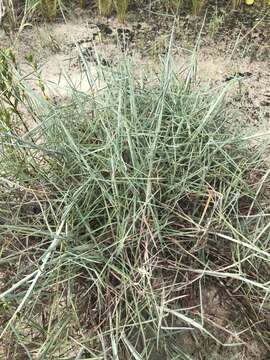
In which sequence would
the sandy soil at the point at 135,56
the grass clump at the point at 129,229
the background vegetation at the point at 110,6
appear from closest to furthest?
the grass clump at the point at 129,229, the sandy soil at the point at 135,56, the background vegetation at the point at 110,6

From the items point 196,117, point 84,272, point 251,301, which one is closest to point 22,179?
point 84,272

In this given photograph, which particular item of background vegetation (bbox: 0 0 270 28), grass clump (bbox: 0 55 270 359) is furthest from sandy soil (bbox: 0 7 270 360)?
grass clump (bbox: 0 55 270 359)

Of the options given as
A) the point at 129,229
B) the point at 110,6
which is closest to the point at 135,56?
the point at 110,6

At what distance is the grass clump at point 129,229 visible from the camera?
163cm

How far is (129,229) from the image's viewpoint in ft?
5.47

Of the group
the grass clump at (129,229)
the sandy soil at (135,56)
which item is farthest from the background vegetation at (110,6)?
the grass clump at (129,229)

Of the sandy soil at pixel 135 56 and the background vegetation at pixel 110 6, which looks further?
the background vegetation at pixel 110 6

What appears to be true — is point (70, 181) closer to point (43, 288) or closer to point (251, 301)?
point (43, 288)

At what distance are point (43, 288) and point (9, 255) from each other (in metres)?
0.17

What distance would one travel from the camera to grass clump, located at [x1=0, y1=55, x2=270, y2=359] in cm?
163

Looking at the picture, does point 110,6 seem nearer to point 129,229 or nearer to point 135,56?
point 135,56

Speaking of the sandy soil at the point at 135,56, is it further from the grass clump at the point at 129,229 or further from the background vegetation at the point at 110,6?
the grass clump at the point at 129,229

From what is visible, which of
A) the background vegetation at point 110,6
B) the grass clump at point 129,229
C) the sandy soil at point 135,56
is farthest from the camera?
the background vegetation at point 110,6

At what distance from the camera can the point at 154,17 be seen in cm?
297
